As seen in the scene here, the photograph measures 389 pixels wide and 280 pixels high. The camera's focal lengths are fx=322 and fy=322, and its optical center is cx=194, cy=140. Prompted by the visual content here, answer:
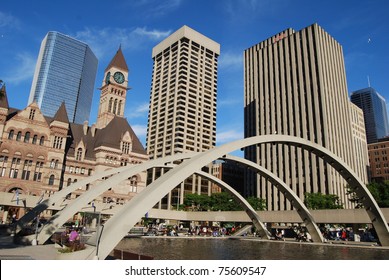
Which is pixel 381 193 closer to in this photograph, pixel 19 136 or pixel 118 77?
pixel 19 136

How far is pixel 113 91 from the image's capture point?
112m

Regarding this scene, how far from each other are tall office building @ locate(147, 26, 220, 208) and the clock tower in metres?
26.8

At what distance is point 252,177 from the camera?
12781 centimetres

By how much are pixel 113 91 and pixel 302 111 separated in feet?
215

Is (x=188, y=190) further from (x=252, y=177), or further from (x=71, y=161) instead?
(x=71, y=161)

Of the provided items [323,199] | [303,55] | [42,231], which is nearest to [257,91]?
[303,55]

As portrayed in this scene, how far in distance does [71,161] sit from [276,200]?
69.9 metres

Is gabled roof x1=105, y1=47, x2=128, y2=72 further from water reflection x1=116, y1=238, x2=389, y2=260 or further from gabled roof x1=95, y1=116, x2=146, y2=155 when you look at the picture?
water reflection x1=116, y1=238, x2=389, y2=260

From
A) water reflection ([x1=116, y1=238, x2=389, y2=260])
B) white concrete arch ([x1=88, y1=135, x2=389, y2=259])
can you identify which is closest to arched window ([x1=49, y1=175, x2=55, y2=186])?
water reflection ([x1=116, y1=238, x2=389, y2=260])

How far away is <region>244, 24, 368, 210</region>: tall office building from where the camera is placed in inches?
4080

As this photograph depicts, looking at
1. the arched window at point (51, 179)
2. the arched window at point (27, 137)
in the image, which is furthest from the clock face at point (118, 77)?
the arched window at point (51, 179)

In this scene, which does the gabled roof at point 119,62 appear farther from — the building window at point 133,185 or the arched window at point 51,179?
the arched window at point 51,179

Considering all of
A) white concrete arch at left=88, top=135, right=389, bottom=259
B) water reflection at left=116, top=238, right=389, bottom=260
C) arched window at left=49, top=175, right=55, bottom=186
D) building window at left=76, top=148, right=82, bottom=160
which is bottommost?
water reflection at left=116, top=238, right=389, bottom=260

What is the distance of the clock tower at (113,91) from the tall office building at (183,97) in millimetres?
26800
